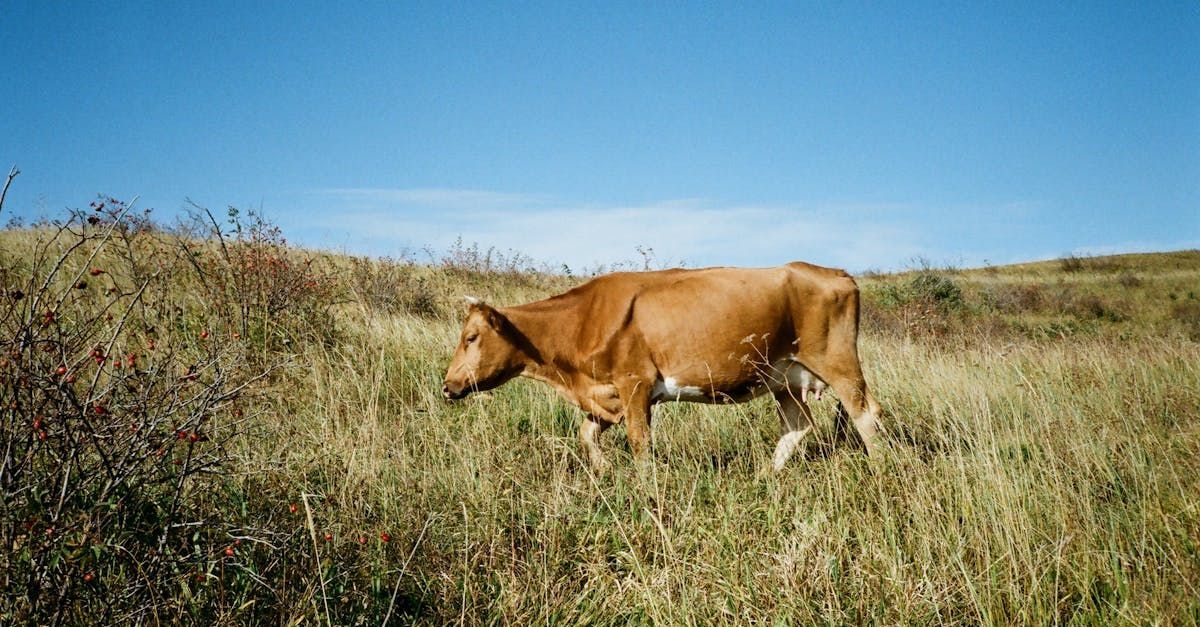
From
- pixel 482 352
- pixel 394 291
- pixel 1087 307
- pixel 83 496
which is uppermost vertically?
pixel 394 291

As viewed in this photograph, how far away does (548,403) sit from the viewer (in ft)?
22.7

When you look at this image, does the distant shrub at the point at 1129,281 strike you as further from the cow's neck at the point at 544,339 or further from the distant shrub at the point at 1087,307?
the cow's neck at the point at 544,339

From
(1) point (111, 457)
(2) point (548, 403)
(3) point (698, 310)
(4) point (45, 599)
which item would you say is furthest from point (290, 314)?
(4) point (45, 599)

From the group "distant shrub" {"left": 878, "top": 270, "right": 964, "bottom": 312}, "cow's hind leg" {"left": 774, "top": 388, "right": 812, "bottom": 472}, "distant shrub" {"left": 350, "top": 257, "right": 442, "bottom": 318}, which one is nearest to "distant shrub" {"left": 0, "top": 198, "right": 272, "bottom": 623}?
"cow's hind leg" {"left": 774, "top": 388, "right": 812, "bottom": 472}

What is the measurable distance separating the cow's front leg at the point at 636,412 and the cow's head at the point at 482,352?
1056 millimetres

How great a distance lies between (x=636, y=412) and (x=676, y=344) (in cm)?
63

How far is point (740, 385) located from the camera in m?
5.80

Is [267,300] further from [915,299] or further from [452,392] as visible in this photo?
[915,299]

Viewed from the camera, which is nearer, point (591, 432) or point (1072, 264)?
point (591, 432)

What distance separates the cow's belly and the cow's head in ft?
4.24

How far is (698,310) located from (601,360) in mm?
883

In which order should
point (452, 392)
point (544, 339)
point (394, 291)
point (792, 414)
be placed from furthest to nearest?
point (394, 291), point (792, 414), point (544, 339), point (452, 392)

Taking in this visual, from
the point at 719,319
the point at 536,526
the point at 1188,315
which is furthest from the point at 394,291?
the point at 1188,315

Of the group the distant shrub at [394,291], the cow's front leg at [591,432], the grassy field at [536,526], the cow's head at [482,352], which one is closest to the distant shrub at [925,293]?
the distant shrub at [394,291]
